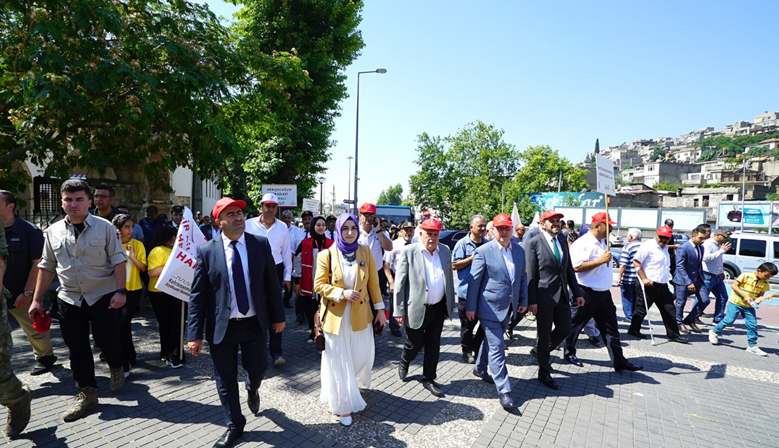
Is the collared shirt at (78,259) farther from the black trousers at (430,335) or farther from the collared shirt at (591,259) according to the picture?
the collared shirt at (591,259)

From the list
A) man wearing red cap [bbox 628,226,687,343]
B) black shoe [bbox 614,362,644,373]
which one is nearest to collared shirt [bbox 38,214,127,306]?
black shoe [bbox 614,362,644,373]

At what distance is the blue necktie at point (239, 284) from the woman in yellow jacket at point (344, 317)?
669 mm

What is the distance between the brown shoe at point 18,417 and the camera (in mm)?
3203

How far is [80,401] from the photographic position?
12.0ft

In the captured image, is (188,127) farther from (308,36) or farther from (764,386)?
(308,36)

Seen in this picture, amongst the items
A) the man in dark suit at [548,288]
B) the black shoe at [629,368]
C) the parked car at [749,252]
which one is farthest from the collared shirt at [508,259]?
the parked car at [749,252]

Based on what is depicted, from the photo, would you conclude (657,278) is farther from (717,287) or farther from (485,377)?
(485,377)

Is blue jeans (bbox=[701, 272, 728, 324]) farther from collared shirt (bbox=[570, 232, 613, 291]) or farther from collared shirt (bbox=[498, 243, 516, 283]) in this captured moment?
collared shirt (bbox=[498, 243, 516, 283])

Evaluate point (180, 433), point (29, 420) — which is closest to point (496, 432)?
point (180, 433)

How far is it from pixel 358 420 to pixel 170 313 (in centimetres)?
278

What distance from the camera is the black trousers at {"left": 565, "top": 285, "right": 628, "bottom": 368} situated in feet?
16.9

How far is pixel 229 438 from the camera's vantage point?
10.5ft

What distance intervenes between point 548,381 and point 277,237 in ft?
13.0

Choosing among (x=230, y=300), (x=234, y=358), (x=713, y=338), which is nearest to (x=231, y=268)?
(x=230, y=300)
